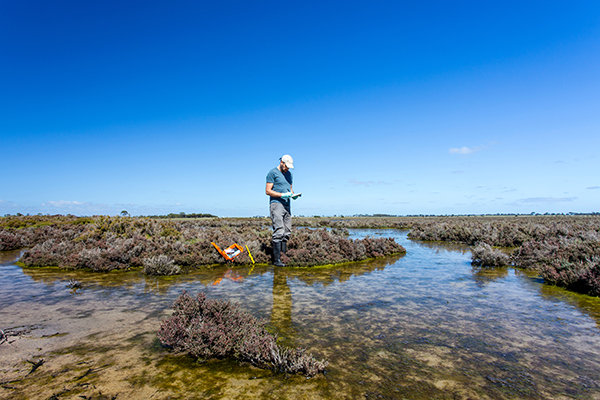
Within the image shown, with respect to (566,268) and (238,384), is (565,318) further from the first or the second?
(238,384)

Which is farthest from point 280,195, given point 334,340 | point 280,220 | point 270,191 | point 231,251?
point 334,340

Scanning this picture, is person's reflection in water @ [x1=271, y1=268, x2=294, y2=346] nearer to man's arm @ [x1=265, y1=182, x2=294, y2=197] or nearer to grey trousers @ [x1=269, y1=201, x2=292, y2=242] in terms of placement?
grey trousers @ [x1=269, y1=201, x2=292, y2=242]

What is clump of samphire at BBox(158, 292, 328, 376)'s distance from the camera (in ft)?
10.0

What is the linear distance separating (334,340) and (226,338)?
4.35 ft

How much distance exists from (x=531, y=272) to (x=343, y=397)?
8764 millimetres

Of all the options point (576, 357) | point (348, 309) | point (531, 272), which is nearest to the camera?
point (576, 357)

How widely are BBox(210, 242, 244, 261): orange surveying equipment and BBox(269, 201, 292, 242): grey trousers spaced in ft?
4.39

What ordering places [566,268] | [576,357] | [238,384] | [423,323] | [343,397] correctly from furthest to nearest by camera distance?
1. [566,268]
2. [423,323]
3. [576,357]
4. [238,384]
5. [343,397]

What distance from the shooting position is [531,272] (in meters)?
8.70

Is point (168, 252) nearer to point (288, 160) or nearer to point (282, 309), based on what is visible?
point (288, 160)

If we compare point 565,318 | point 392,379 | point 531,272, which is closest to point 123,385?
point 392,379

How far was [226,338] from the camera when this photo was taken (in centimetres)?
342

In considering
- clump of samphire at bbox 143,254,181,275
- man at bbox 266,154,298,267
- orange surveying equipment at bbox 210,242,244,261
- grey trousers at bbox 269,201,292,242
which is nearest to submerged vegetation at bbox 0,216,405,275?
clump of samphire at bbox 143,254,181,275

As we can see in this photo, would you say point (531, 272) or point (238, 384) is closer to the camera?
point (238, 384)
